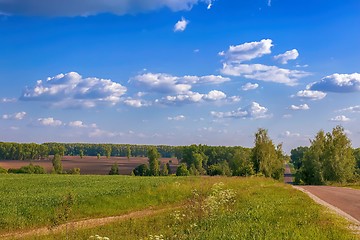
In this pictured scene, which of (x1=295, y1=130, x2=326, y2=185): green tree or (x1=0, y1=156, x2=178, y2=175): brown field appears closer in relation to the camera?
(x1=295, y1=130, x2=326, y2=185): green tree

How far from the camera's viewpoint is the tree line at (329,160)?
60.4 metres

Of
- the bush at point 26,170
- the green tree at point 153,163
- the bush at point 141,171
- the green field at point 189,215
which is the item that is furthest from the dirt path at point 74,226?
the green tree at point 153,163

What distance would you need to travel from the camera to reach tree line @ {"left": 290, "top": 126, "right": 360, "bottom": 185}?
60.4 metres

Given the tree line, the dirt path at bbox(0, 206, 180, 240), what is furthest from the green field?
the tree line

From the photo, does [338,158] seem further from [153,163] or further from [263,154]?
[153,163]

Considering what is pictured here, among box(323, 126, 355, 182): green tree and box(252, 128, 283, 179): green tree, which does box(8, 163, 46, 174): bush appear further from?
box(323, 126, 355, 182): green tree

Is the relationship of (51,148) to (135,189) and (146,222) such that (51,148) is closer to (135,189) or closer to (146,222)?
(135,189)

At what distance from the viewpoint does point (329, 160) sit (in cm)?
6144

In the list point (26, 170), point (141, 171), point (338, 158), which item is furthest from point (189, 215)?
point (141, 171)

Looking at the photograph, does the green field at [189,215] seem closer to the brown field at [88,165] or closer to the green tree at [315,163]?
the green tree at [315,163]

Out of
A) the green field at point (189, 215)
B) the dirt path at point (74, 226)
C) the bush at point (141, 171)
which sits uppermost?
the green field at point (189, 215)

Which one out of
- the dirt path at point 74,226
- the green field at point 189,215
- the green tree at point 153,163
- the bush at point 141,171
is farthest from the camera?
the green tree at point 153,163

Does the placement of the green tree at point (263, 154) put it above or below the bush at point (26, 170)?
above

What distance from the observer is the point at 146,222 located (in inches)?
816
